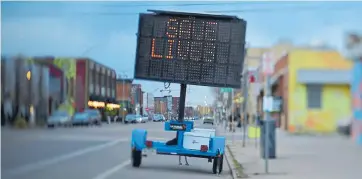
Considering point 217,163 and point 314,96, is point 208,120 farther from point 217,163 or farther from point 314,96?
point 314,96

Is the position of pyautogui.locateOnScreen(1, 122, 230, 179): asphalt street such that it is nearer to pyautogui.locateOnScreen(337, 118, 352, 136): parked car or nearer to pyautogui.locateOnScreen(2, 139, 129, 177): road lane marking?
pyautogui.locateOnScreen(2, 139, 129, 177): road lane marking

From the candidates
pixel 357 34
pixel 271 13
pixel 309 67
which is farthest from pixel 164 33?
pixel 357 34

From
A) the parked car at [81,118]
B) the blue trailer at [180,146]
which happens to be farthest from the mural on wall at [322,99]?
the parked car at [81,118]

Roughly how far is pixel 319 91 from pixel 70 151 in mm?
1922

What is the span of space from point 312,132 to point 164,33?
1265 mm

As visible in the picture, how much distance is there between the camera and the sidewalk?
453 cm

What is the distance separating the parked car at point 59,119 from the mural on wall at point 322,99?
1.59m

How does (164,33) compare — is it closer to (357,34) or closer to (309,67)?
(309,67)

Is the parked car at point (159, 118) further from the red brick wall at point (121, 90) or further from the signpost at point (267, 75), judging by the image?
the signpost at point (267, 75)

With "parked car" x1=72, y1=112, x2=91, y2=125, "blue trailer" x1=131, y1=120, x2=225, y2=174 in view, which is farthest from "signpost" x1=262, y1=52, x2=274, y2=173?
"parked car" x1=72, y1=112, x2=91, y2=125

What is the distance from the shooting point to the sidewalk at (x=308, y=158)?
453 centimetres

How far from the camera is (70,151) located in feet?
15.7

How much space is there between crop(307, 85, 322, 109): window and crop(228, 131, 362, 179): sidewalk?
28 centimetres

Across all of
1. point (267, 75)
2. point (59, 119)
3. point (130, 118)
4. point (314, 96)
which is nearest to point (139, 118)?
point (130, 118)
